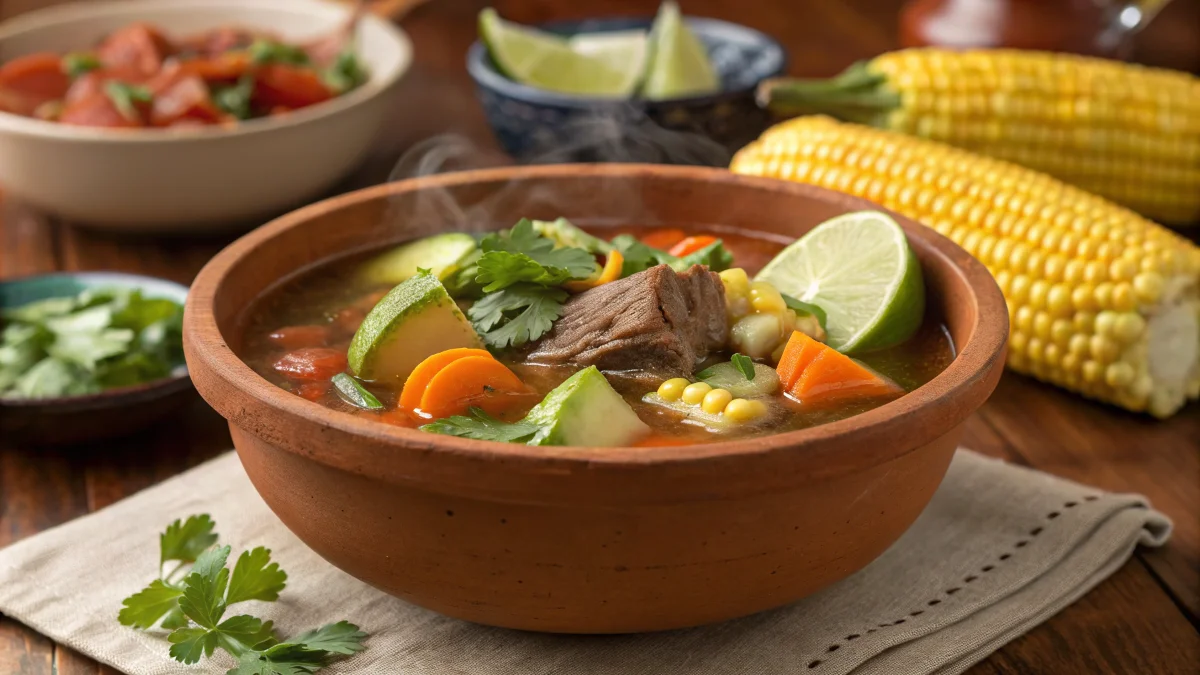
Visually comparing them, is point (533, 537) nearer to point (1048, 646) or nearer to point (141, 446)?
point (1048, 646)

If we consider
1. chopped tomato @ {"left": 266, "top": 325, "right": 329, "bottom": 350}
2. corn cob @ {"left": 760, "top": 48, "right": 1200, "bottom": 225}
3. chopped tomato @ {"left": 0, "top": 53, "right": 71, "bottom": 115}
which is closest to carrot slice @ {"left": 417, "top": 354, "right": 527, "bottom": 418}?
chopped tomato @ {"left": 266, "top": 325, "right": 329, "bottom": 350}

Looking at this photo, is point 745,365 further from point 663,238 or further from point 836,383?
point 663,238

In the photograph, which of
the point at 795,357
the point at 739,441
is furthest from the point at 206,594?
the point at 795,357

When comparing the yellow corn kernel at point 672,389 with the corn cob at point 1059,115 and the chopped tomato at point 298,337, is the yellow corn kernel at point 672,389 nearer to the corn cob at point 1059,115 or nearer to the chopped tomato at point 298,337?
the chopped tomato at point 298,337

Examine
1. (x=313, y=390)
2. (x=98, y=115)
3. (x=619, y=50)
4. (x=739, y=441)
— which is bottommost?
(x=98, y=115)

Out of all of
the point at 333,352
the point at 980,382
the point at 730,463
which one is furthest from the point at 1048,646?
the point at 333,352

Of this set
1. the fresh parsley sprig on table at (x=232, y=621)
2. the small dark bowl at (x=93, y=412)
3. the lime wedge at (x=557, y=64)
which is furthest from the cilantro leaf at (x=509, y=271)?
the lime wedge at (x=557, y=64)

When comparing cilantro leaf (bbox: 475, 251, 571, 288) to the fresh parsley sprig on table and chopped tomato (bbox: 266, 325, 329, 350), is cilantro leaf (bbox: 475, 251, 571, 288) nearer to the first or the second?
chopped tomato (bbox: 266, 325, 329, 350)
